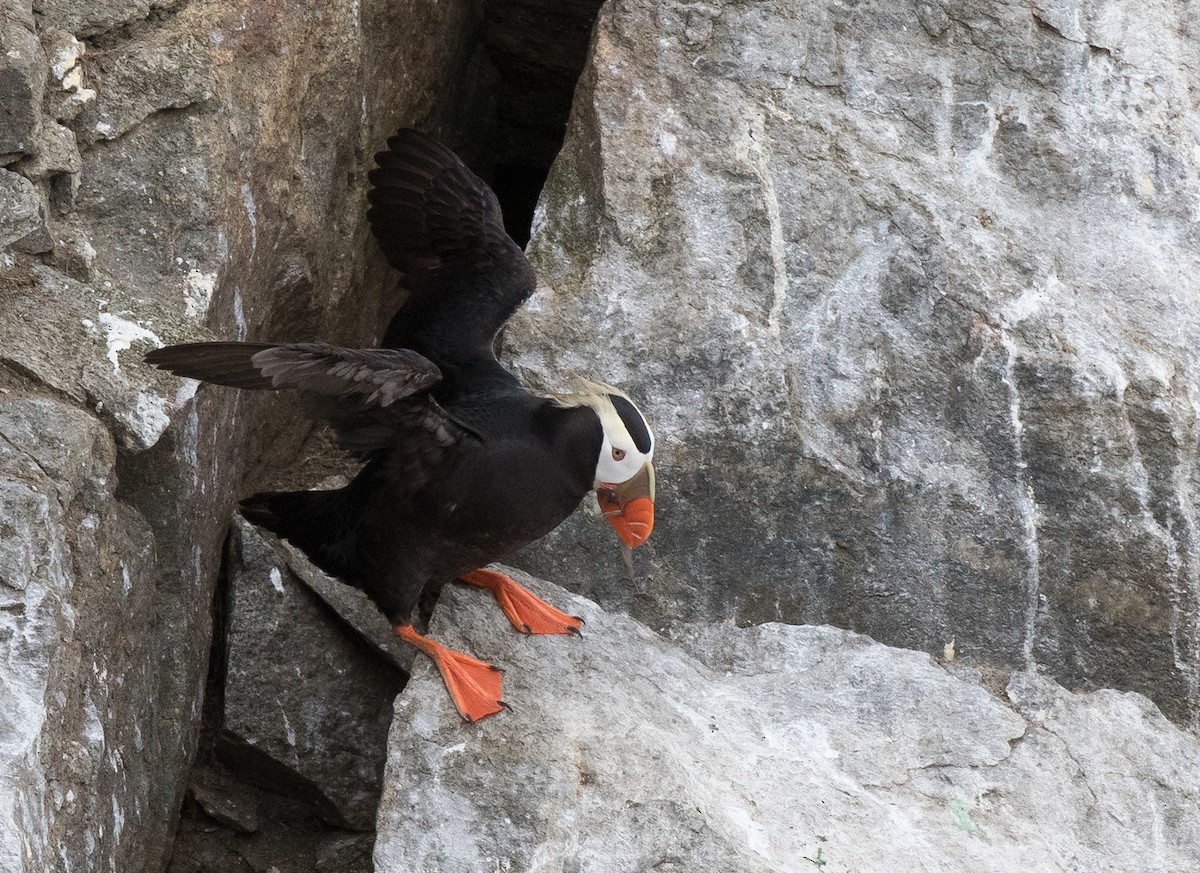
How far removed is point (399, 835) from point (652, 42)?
282 cm

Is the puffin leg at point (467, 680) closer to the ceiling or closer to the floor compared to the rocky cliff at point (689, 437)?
closer to the floor

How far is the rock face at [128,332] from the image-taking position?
9.44 ft

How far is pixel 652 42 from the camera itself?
4641 millimetres

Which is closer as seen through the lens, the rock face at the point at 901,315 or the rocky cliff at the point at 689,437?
the rocky cliff at the point at 689,437

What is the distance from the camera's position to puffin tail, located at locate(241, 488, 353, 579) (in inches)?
148

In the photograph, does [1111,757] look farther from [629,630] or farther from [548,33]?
[548,33]

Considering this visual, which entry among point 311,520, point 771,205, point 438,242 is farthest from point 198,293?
point 771,205

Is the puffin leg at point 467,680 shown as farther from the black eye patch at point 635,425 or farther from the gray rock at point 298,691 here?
the black eye patch at point 635,425

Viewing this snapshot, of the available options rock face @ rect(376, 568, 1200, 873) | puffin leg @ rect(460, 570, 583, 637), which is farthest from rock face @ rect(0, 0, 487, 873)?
puffin leg @ rect(460, 570, 583, 637)

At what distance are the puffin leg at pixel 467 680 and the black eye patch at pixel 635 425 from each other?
672 mm

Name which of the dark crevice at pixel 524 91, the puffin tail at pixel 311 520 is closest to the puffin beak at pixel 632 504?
the puffin tail at pixel 311 520

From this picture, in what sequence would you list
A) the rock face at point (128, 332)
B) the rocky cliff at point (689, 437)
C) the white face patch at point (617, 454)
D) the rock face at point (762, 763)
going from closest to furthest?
1. the rock face at point (128, 332)
2. the rock face at point (762, 763)
3. the rocky cliff at point (689, 437)
4. the white face patch at point (617, 454)

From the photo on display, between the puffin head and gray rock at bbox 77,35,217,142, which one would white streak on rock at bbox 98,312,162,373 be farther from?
the puffin head

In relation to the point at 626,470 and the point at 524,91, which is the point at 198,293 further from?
the point at 524,91
